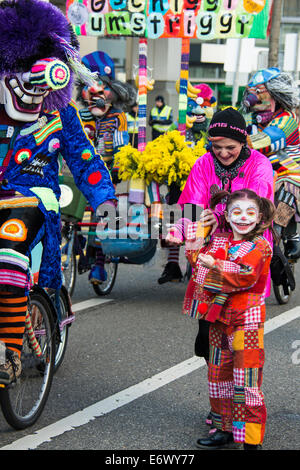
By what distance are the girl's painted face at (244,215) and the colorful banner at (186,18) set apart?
16.1 feet

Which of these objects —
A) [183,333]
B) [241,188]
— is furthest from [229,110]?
[183,333]

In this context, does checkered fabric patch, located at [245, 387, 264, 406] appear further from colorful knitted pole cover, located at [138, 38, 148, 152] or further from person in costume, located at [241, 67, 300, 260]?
colorful knitted pole cover, located at [138, 38, 148, 152]

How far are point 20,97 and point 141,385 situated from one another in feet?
6.65

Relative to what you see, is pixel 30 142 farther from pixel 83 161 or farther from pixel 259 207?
pixel 259 207

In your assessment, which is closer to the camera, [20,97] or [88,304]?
[20,97]

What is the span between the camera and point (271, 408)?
4.80m

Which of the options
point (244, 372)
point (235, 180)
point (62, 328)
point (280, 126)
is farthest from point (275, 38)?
point (244, 372)

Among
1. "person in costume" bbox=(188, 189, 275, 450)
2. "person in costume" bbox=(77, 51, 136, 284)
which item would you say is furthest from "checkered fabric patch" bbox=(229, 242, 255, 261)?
"person in costume" bbox=(77, 51, 136, 284)

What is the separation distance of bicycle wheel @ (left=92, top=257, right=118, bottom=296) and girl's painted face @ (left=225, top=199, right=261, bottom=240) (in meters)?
3.76

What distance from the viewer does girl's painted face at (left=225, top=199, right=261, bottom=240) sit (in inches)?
155

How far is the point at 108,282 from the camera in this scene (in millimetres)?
7902

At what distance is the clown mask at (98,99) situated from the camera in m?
8.28

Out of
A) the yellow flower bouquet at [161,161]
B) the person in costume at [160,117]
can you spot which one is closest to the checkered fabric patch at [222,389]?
the yellow flower bouquet at [161,161]
